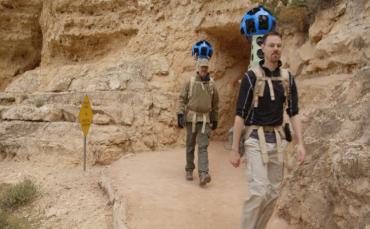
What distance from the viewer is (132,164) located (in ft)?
23.2

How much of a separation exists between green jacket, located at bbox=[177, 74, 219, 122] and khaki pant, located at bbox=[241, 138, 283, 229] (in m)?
2.41

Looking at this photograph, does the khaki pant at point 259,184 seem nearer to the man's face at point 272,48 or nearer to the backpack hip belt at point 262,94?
the backpack hip belt at point 262,94

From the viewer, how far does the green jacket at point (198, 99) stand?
5.90 metres

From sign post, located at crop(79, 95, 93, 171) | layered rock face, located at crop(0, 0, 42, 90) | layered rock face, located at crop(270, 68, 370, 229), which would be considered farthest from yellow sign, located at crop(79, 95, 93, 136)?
layered rock face, located at crop(0, 0, 42, 90)

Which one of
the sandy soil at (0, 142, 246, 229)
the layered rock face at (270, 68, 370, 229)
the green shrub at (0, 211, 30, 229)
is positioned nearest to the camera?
the layered rock face at (270, 68, 370, 229)

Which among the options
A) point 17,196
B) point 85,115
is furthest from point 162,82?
point 17,196

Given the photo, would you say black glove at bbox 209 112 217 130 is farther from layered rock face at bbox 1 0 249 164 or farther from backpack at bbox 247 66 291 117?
backpack at bbox 247 66 291 117

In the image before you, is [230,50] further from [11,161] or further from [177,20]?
[11,161]

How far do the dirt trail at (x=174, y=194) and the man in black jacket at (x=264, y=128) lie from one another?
45.3 inches

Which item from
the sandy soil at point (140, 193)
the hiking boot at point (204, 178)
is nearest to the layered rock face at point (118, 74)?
the sandy soil at point (140, 193)

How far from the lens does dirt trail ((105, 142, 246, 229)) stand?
15.0ft

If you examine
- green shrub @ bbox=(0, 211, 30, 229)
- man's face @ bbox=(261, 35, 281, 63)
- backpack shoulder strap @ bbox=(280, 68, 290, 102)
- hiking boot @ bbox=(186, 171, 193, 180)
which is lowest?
green shrub @ bbox=(0, 211, 30, 229)

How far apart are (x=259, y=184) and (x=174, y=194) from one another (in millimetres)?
2184

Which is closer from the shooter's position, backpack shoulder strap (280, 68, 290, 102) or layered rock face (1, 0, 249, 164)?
backpack shoulder strap (280, 68, 290, 102)
